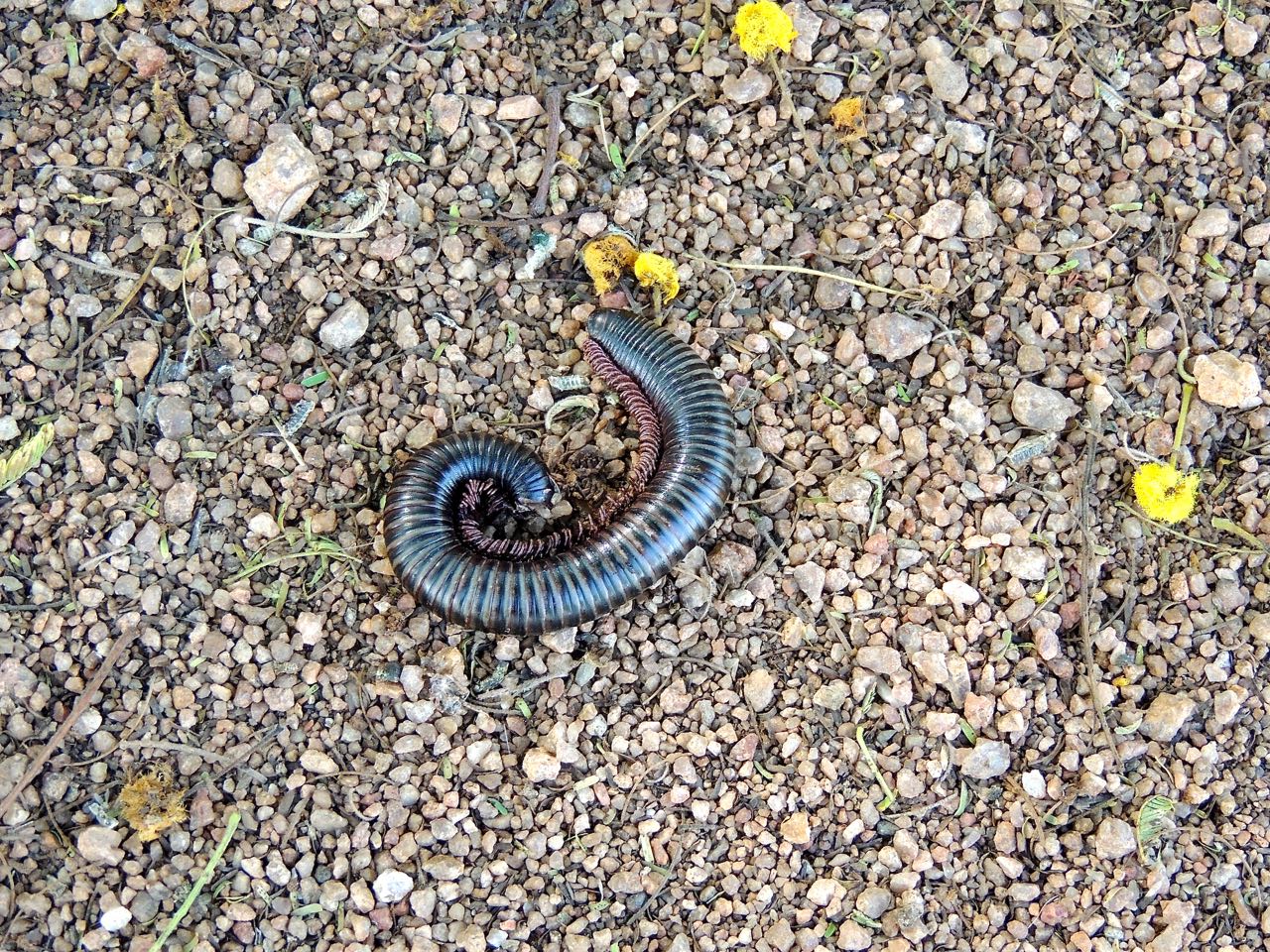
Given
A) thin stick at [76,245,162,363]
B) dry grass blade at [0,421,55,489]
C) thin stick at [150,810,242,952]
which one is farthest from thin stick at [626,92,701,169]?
thin stick at [150,810,242,952]

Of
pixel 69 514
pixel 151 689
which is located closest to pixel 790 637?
pixel 151 689

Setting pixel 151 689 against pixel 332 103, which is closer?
pixel 151 689

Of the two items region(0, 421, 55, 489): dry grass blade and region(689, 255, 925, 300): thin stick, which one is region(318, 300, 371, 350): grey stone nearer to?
region(0, 421, 55, 489): dry grass blade

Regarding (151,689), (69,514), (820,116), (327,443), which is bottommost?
(151,689)

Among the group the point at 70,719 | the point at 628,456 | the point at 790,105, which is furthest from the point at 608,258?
the point at 70,719

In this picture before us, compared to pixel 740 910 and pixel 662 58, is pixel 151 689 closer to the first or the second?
pixel 740 910

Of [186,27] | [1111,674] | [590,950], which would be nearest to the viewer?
[590,950]

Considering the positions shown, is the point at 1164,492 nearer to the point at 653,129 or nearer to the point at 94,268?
the point at 653,129
